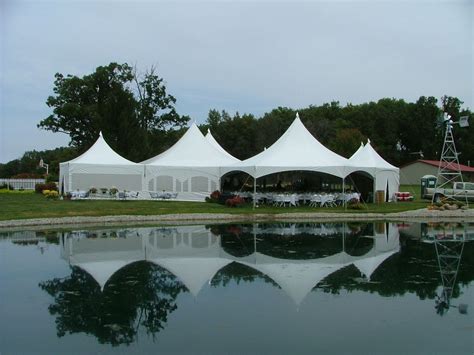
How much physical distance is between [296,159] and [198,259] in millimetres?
12781

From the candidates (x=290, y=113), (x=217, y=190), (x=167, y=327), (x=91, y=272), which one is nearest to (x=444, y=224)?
(x=217, y=190)

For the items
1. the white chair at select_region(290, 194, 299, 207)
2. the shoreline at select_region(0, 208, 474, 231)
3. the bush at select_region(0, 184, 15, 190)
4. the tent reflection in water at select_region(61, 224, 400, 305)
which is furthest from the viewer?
the bush at select_region(0, 184, 15, 190)

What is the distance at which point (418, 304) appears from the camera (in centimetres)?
739

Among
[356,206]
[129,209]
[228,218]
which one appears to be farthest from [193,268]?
[356,206]

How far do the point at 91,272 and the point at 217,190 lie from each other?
1610 cm

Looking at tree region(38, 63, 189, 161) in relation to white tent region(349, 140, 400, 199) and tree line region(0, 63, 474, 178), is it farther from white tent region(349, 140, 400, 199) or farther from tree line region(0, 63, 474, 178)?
white tent region(349, 140, 400, 199)

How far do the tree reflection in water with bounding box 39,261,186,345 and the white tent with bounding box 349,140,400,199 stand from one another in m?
16.5

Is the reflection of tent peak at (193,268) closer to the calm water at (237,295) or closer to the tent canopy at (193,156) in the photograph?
the calm water at (237,295)

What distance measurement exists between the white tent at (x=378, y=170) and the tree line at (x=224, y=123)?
14.8 meters

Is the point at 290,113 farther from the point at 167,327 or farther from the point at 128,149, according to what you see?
the point at 167,327

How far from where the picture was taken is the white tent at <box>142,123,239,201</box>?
2609cm

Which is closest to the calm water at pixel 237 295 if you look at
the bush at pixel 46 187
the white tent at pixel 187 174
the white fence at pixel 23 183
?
the white tent at pixel 187 174

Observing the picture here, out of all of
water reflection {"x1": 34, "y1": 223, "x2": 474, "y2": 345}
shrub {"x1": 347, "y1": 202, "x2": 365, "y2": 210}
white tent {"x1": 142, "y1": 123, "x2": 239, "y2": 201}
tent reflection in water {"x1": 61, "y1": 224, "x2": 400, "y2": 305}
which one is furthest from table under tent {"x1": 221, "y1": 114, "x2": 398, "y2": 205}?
tent reflection in water {"x1": 61, "y1": 224, "x2": 400, "y2": 305}

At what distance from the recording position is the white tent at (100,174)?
1027 inches
